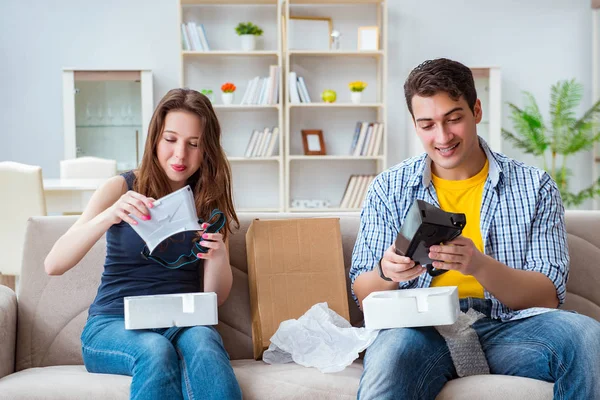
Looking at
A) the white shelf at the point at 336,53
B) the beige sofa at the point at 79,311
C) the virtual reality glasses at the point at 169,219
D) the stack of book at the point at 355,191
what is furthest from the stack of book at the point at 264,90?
the virtual reality glasses at the point at 169,219

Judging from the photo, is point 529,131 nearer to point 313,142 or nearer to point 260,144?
point 313,142

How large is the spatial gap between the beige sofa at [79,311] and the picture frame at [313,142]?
3335 millimetres

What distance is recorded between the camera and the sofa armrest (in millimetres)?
1741

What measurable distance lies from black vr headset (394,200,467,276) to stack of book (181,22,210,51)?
4.01 m

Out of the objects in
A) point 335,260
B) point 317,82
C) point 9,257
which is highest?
point 317,82

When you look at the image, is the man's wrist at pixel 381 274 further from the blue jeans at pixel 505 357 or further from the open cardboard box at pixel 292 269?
the open cardboard box at pixel 292 269

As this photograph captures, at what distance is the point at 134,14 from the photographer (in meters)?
5.39

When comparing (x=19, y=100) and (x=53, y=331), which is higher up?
(x=19, y=100)

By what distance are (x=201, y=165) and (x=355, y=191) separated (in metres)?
3.53

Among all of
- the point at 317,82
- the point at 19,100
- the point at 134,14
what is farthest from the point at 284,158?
the point at 19,100

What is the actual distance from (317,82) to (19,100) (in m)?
2.28

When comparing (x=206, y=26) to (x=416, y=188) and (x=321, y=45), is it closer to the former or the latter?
(x=321, y=45)

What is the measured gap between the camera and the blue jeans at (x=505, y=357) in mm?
1396

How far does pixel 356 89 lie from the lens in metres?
5.22
